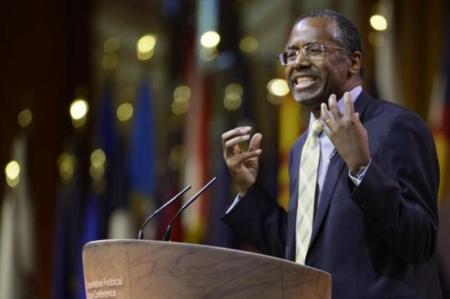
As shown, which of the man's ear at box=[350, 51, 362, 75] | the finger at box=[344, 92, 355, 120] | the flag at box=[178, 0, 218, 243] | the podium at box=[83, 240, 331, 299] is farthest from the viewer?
the flag at box=[178, 0, 218, 243]

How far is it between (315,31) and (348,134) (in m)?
0.47

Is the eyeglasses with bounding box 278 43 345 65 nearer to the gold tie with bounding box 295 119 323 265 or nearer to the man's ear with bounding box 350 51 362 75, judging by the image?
the man's ear with bounding box 350 51 362 75

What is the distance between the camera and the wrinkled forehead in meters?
2.80

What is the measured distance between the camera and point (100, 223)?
18.4 ft

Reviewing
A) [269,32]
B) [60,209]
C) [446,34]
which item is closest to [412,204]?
[446,34]

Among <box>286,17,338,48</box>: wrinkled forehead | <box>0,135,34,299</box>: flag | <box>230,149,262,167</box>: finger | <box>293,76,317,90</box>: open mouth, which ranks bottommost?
<box>0,135,34,299</box>: flag

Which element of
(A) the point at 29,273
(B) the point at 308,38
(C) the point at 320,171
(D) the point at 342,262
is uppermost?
(B) the point at 308,38

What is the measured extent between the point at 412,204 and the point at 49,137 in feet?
11.3

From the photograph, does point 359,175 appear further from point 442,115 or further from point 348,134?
point 442,115

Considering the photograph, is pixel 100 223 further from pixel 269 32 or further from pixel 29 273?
pixel 269 32

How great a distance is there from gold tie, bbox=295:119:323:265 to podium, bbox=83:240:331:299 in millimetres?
570

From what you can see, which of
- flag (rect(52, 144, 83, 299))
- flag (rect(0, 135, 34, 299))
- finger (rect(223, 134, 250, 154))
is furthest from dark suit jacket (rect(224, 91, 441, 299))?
flag (rect(0, 135, 34, 299))

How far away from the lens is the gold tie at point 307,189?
2723mm

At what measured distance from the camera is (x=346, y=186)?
2.62 m
